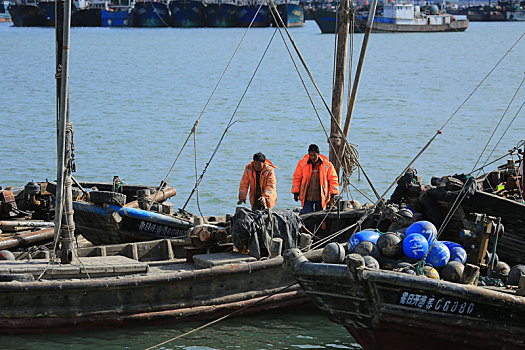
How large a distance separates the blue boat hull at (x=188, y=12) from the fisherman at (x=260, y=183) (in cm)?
9849

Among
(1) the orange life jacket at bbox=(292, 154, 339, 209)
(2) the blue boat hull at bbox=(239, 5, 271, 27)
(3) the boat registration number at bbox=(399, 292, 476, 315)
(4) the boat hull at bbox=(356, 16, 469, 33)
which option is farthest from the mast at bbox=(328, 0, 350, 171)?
(2) the blue boat hull at bbox=(239, 5, 271, 27)

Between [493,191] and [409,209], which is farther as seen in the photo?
[493,191]

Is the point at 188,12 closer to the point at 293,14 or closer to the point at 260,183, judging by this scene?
the point at 293,14

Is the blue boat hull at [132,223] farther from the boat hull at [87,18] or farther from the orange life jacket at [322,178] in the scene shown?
the boat hull at [87,18]

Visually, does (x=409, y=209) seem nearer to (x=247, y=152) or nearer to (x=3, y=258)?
(x=3, y=258)

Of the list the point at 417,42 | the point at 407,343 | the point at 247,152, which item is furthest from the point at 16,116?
the point at 417,42

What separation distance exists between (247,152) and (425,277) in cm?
1896

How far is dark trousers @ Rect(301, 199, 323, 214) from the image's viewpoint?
14297 millimetres

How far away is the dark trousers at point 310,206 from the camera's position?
14.3 metres

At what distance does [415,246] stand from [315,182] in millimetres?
3955

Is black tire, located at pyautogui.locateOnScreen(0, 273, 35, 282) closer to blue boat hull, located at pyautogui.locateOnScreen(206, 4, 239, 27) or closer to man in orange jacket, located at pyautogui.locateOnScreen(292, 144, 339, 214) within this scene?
man in orange jacket, located at pyautogui.locateOnScreen(292, 144, 339, 214)

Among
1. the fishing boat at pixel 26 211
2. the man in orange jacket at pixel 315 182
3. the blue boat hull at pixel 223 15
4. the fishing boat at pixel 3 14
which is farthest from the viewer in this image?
the fishing boat at pixel 3 14

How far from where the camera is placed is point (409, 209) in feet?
42.3

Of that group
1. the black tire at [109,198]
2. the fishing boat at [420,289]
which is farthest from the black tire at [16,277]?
the fishing boat at [420,289]
